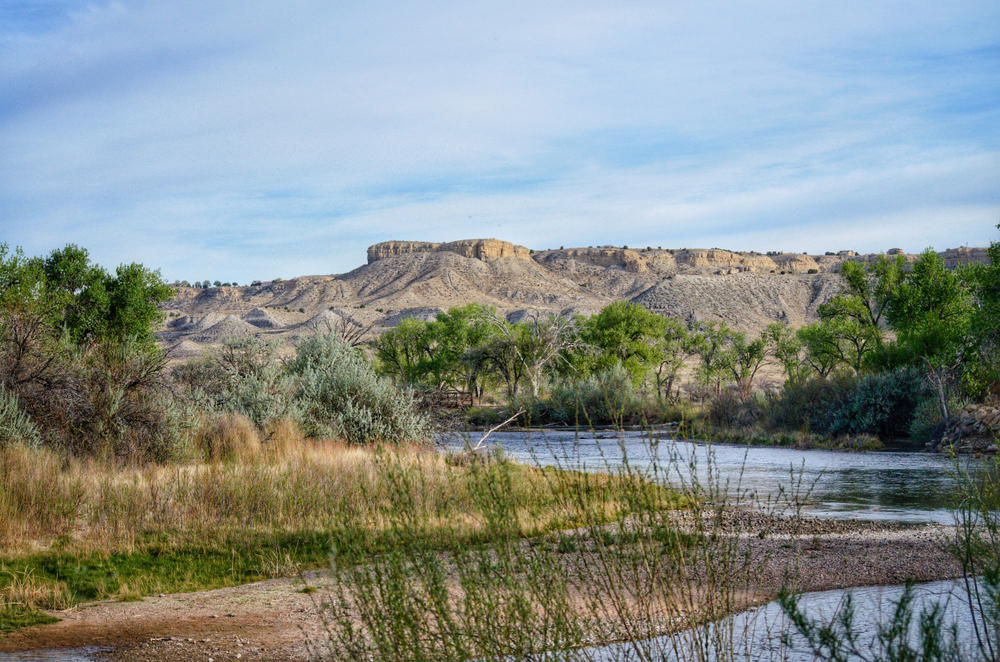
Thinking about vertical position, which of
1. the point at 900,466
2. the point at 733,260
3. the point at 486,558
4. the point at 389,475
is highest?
the point at 733,260

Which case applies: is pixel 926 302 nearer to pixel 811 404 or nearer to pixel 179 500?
pixel 811 404

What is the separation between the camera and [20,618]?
26.1 ft

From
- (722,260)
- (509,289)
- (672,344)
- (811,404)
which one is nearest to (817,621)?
(811,404)

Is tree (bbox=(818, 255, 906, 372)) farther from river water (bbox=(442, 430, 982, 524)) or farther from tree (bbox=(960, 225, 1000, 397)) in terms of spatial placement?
river water (bbox=(442, 430, 982, 524))

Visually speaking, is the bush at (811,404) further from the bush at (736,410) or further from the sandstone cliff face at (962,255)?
the sandstone cliff face at (962,255)

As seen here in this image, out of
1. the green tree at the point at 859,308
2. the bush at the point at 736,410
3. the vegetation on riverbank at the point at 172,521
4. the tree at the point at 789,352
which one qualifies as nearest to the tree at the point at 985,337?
the bush at the point at 736,410

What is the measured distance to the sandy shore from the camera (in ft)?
23.8

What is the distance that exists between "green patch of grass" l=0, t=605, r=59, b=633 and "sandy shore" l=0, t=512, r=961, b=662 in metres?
0.14

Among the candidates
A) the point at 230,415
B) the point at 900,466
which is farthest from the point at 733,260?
the point at 230,415

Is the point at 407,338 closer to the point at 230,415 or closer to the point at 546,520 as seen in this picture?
the point at 230,415

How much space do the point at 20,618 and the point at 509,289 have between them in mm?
105879

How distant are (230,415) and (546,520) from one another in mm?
7938

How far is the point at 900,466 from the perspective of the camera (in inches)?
942

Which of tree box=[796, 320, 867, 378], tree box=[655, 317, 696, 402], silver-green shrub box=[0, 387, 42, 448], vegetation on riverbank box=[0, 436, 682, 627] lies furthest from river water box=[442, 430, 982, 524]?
tree box=[655, 317, 696, 402]
